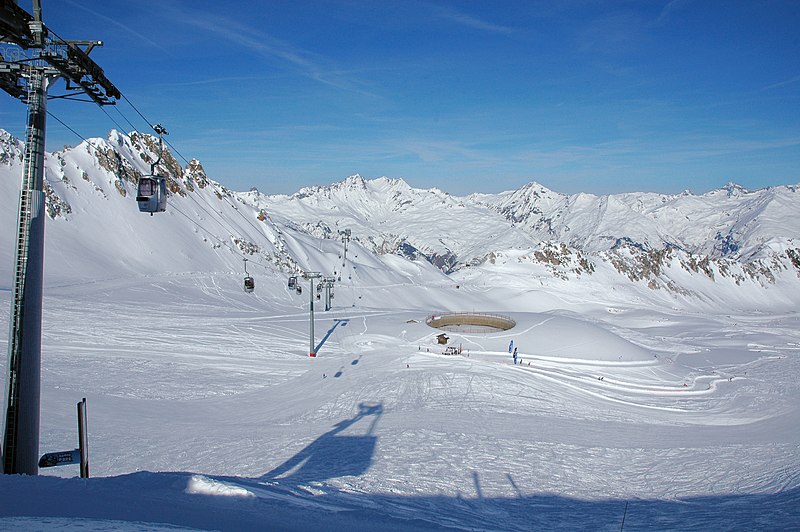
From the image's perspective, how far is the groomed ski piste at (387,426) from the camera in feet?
31.1

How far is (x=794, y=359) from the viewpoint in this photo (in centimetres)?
4753

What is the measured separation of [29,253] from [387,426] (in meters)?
15.3

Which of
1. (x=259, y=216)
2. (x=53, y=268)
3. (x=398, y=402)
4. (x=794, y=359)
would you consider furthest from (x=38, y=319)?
(x=259, y=216)

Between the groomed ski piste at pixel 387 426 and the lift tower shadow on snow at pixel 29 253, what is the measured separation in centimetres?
164

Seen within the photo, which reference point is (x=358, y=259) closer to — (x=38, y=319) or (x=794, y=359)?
(x=794, y=359)

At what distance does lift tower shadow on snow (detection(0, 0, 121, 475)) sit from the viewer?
921 centimetres

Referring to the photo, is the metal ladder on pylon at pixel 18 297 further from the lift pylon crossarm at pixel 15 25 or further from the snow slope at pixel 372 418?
the snow slope at pixel 372 418

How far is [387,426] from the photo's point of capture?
2122cm

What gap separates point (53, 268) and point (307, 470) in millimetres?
50461

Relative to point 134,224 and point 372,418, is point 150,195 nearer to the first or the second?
point 372,418

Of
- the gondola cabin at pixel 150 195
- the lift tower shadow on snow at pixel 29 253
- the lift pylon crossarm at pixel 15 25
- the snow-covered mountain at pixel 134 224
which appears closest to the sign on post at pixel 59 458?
the lift tower shadow on snow at pixel 29 253

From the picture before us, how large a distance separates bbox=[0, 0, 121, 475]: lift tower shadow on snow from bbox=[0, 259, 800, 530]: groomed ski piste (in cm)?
164

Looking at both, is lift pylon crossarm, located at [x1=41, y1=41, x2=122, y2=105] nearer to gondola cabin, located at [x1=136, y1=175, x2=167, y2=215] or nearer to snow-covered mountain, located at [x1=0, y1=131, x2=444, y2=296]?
gondola cabin, located at [x1=136, y1=175, x2=167, y2=215]

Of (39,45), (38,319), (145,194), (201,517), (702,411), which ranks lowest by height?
(702,411)
